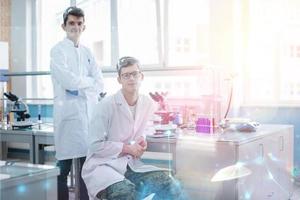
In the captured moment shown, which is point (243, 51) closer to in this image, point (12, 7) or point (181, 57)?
point (181, 57)

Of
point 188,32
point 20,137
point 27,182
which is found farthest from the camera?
point 188,32

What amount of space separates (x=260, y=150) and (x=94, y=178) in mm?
855

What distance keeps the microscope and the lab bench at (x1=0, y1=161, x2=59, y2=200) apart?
1639mm

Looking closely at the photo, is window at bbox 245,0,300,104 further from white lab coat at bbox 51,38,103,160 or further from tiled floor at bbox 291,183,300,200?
white lab coat at bbox 51,38,103,160

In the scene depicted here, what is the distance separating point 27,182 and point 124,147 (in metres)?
0.93

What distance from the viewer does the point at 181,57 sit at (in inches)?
138

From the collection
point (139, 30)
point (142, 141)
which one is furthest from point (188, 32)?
point (142, 141)

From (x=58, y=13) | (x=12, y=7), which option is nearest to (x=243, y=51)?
(x=58, y=13)

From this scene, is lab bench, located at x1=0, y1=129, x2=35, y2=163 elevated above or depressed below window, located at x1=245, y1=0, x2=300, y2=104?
below

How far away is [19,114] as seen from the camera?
252cm

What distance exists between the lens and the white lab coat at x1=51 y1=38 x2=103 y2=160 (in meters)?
2.03

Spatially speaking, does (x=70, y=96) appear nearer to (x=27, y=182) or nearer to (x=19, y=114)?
(x=19, y=114)

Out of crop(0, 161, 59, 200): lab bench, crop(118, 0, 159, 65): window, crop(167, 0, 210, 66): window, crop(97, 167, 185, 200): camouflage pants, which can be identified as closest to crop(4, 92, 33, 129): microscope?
crop(97, 167, 185, 200): camouflage pants

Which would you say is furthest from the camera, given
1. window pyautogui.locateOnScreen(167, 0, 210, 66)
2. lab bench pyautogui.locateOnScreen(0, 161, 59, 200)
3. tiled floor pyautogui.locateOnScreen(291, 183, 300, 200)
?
window pyautogui.locateOnScreen(167, 0, 210, 66)
